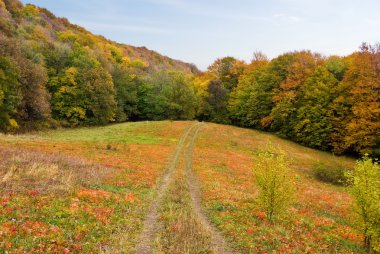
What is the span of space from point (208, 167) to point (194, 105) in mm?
59766

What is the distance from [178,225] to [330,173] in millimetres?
32392

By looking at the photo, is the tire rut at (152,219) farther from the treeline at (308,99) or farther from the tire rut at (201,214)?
the treeline at (308,99)

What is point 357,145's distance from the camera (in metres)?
59.0

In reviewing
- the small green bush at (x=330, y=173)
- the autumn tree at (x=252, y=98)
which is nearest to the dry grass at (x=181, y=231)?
the small green bush at (x=330, y=173)

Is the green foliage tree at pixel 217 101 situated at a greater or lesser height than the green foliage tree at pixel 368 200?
greater

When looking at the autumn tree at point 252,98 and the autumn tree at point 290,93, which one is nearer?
the autumn tree at point 290,93

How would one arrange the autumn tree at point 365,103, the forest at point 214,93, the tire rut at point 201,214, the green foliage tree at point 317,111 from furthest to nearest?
the green foliage tree at point 317,111
the forest at point 214,93
the autumn tree at point 365,103
the tire rut at point 201,214

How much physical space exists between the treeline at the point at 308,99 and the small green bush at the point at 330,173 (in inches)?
575

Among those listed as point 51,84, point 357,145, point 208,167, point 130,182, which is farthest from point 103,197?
point 51,84

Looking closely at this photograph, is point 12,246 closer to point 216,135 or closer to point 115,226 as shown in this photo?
point 115,226

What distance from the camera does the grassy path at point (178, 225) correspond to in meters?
13.5

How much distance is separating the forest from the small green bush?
16350mm

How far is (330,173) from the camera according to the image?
41656 mm

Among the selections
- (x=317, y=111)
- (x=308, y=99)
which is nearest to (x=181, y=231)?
(x=317, y=111)
